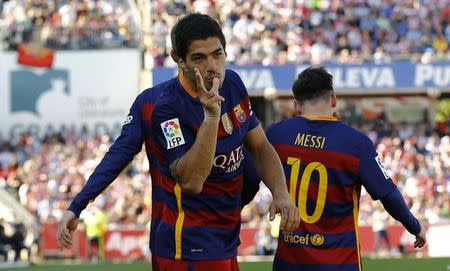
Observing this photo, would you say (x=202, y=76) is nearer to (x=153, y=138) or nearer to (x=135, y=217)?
(x=153, y=138)

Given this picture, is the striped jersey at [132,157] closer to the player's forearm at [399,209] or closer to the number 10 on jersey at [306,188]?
the number 10 on jersey at [306,188]

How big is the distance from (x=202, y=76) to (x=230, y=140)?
0.47m

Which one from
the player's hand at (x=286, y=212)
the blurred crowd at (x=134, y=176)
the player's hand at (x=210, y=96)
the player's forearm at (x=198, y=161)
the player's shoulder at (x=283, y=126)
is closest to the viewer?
the player's hand at (x=210, y=96)

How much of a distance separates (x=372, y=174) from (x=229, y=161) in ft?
4.41

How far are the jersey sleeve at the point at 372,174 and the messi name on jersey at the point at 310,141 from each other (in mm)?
234

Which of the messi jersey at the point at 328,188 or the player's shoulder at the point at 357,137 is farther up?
the player's shoulder at the point at 357,137

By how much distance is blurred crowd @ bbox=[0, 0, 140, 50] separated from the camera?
96.5 ft

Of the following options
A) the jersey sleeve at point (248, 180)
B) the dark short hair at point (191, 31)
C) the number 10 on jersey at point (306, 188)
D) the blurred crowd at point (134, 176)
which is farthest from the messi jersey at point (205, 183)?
the blurred crowd at point (134, 176)

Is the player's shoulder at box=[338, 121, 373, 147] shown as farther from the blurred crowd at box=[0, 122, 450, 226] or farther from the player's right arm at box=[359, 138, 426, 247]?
the blurred crowd at box=[0, 122, 450, 226]

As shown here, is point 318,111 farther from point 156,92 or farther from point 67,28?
point 67,28

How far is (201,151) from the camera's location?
481cm

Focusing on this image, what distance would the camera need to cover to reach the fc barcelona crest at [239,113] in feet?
16.9

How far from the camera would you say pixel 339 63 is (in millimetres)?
28047

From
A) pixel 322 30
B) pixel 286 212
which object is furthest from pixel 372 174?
pixel 322 30
